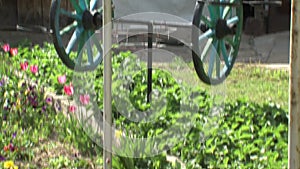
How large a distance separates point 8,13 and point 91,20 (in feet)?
29.2

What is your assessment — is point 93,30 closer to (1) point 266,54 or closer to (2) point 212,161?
(2) point 212,161

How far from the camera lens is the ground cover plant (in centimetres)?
315

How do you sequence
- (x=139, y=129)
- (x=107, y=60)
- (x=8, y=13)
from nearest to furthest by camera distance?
(x=107, y=60) < (x=139, y=129) < (x=8, y=13)

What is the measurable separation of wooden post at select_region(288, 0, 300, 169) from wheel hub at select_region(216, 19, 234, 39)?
9.19 ft

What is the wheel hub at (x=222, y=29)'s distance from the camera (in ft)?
14.4

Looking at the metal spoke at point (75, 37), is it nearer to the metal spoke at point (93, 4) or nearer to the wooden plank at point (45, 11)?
the metal spoke at point (93, 4)

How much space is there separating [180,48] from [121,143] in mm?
4112

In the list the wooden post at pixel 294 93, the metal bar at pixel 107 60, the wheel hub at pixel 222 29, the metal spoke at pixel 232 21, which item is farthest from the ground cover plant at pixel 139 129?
the wooden post at pixel 294 93

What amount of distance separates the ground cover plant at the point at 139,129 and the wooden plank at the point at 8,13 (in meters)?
8.02

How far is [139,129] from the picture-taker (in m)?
3.60

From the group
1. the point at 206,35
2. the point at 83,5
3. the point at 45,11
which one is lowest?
the point at 206,35

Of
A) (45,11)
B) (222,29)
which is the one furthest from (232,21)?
(45,11)

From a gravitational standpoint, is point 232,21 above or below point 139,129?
above

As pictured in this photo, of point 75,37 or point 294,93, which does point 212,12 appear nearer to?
point 75,37
